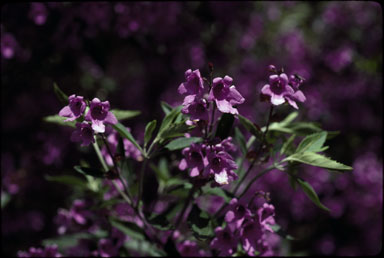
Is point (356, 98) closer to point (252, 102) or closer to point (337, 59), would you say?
point (337, 59)

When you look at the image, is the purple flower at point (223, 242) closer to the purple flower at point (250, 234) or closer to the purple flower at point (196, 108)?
the purple flower at point (250, 234)

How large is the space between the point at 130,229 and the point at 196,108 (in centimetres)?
73

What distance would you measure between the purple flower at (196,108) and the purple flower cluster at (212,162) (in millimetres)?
100

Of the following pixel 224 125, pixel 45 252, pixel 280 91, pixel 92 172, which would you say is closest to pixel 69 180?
pixel 45 252

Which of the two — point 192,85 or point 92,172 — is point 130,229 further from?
point 192,85

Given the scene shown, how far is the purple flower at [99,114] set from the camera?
48.1 inches

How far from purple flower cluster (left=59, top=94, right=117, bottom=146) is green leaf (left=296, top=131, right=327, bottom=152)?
70 cm

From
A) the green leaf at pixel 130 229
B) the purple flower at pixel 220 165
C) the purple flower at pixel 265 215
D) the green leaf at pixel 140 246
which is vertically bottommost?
the green leaf at pixel 140 246

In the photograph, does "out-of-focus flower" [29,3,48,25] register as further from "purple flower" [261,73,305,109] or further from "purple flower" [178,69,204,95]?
"purple flower" [261,73,305,109]

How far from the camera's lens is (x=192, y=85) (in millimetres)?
1256

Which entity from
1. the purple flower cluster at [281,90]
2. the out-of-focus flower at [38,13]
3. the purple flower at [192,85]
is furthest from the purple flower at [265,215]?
the out-of-focus flower at [38,13]

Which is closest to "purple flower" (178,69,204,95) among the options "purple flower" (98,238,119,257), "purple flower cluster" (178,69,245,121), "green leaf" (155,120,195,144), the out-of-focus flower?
"purple flower cluster" (178,69,245,121)

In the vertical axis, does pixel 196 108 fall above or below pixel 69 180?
above

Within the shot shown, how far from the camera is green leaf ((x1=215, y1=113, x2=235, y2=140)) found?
138 centimetres
